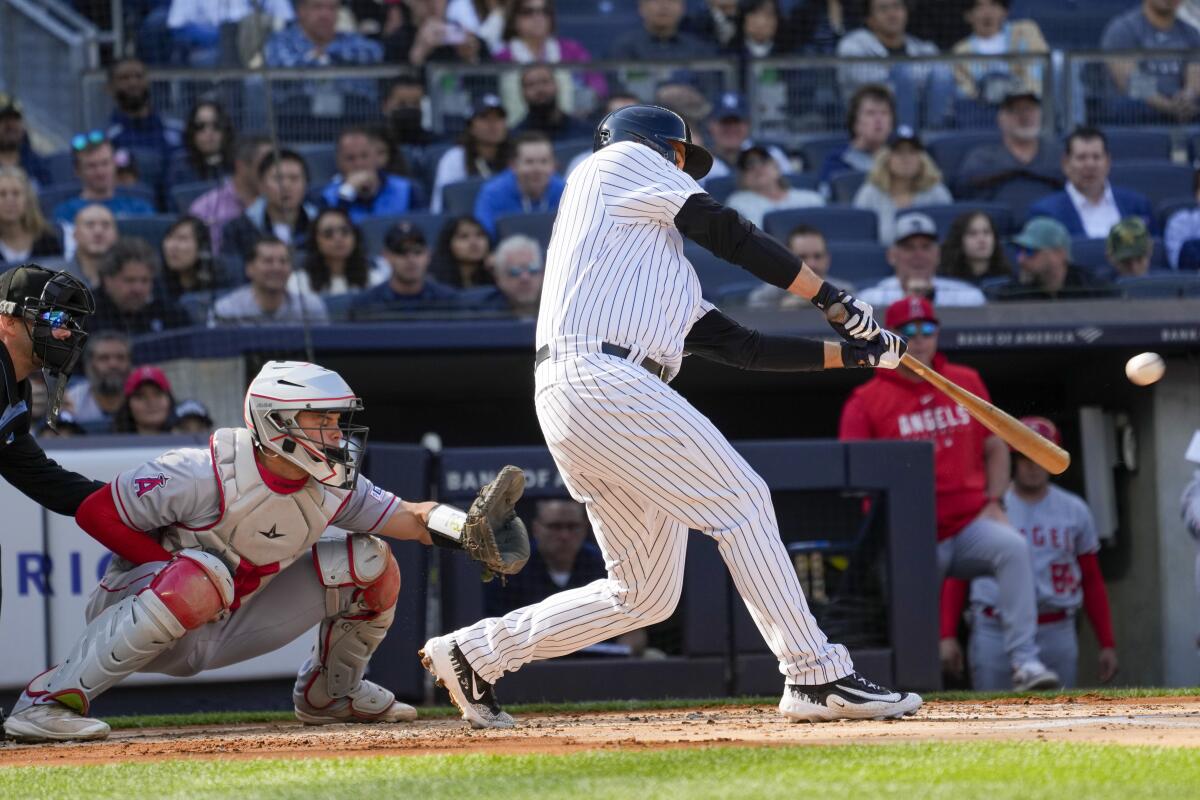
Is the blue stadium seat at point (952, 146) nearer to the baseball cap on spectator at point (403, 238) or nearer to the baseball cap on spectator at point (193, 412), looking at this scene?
the baseball cap on spectator at point (403, 238)

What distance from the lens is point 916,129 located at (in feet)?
31.1

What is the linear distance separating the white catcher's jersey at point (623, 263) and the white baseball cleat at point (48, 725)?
5.10 feet

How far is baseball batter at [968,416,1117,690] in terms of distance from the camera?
6.76m

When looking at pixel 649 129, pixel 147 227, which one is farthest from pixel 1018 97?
pixel 649 129

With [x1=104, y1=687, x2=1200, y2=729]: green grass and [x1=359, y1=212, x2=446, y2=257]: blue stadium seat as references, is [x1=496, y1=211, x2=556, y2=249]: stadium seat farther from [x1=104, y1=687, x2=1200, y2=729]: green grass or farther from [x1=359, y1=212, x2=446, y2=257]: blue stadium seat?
[x1=104, y1=687, x2=1200, y2=729]: green grass

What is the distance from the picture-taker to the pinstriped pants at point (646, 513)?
4.01 m

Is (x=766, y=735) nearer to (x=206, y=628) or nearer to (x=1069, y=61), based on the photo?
(x=206, y=628)

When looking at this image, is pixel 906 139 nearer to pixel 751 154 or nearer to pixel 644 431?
pixel 751 154

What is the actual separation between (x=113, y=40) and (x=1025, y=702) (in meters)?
7.16

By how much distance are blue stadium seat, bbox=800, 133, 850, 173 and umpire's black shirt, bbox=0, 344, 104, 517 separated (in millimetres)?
5480

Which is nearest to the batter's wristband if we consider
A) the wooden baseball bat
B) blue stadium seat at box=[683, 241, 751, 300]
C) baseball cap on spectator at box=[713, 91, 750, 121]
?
the wooden baseball bat

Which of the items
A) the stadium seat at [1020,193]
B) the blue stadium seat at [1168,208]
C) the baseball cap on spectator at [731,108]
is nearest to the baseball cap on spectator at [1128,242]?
the blue stadium seat at [1168,208]

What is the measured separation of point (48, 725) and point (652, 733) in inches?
60.7

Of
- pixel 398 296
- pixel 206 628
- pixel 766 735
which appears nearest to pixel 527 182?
pixel 398 296
